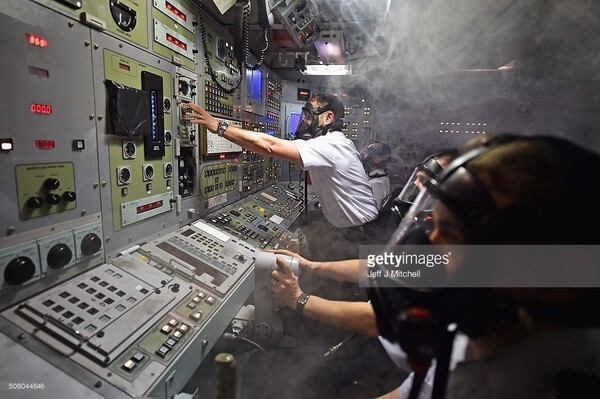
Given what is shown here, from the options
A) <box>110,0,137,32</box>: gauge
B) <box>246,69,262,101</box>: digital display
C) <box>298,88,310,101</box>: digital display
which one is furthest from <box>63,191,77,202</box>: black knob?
<box>298,88,310,101</box>: digital display

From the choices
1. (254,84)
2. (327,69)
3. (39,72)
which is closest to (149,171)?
(39,72)

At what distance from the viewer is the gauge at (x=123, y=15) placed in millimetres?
1655

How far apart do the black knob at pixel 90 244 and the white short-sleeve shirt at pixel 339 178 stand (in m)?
1.39

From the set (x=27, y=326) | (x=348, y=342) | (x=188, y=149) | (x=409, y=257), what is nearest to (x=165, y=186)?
(x=188, y=149)

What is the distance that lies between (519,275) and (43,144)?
175 centimetres

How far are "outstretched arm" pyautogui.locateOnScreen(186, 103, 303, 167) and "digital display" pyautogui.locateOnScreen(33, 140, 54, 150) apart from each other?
99cm

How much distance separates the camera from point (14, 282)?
123 centimetres

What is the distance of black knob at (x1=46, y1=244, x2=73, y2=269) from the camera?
54.3 inches

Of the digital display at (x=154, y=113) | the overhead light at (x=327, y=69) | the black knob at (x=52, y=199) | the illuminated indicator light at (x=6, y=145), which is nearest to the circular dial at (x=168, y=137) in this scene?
the digital display at (x=154, y=113)

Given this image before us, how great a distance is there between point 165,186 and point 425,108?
180 inches

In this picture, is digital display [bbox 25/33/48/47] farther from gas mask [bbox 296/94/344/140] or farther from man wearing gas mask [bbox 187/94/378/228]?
gas mask [bbox 296/94/344/140]

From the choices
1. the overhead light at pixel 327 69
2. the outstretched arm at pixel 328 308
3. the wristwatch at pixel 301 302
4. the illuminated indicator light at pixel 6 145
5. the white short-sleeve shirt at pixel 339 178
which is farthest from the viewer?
the overhead light at pixel 327 69

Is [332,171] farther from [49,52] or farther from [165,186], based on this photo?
[49,52]

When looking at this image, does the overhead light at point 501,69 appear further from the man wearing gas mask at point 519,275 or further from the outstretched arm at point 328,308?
the man wearing gas mask at point 519,275
